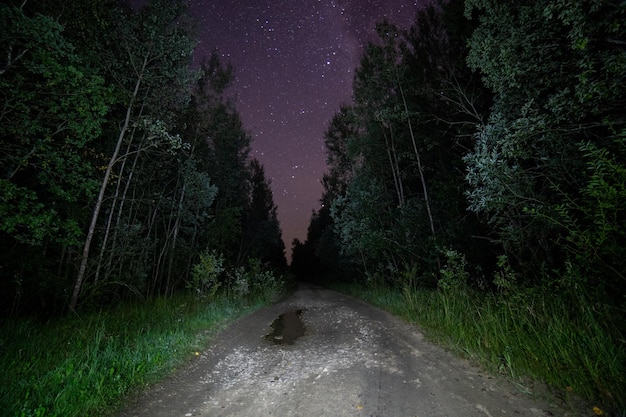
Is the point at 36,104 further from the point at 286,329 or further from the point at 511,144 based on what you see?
the point at 511,144

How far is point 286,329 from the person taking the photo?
952cm

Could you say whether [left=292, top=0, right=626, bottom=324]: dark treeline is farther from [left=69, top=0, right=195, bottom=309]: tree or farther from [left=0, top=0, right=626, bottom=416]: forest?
[left=69, top=0, right=195, bottom=309]: tree

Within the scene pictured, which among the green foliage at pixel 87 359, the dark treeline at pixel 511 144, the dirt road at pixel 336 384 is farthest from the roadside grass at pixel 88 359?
the dark treeline at pixel 511 144

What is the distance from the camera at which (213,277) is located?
13.2 meters

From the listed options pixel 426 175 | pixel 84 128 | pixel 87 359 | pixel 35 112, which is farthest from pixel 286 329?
pixel 426 175

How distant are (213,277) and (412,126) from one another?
12.5 metres

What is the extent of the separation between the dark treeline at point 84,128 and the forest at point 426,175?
0.07m

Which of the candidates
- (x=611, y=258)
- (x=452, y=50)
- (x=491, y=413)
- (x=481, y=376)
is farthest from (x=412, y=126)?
(x=491, y=413)

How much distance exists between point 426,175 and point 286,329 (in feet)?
39.9

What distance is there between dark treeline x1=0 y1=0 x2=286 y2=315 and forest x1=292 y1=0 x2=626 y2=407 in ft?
30.5

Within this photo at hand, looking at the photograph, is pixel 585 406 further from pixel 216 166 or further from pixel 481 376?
A: pixel 216 166

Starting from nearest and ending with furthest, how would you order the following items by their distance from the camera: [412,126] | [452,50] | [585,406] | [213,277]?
[585,406] < [452,50] < [213,277] < [412,126]

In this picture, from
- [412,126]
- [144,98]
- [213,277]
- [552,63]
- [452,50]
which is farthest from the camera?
[412,126]

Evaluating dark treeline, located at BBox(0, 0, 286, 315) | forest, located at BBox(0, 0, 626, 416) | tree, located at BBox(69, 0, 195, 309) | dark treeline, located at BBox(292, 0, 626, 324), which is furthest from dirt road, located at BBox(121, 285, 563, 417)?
tree, located at BBox(69, 0, 195, 309)
